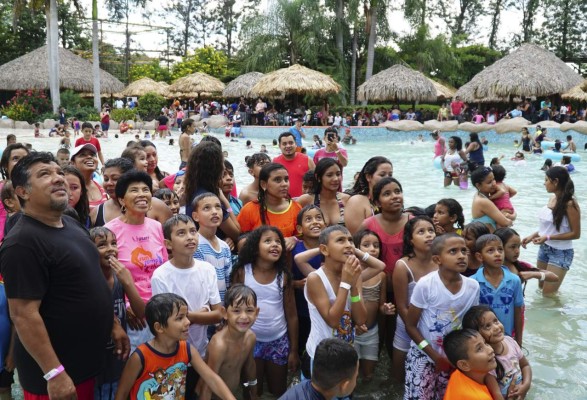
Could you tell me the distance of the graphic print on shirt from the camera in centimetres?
306

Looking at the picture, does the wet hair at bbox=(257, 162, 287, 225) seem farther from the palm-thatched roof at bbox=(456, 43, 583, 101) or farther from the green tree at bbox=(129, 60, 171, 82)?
the green tree at bbox=(129, 60, 171, 82)

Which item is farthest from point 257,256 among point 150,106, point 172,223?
point 150,106

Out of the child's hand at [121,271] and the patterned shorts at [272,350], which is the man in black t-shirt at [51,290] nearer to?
the child's hand at [121,271]

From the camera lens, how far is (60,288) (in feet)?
8.57

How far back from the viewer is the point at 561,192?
5637mm

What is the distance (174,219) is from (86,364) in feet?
3.61

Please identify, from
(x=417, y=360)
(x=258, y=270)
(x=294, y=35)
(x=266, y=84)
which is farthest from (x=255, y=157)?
(x=294, y=35)

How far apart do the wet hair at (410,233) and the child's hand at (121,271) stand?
1919 mm

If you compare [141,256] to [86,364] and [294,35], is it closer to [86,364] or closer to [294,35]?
[86,364]

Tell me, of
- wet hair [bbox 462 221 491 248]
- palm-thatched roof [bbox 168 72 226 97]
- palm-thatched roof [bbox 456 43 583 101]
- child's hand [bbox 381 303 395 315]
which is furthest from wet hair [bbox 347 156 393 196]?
palm-thatched roof [bbox 168 72 226 97]

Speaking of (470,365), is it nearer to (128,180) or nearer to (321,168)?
(321,168)

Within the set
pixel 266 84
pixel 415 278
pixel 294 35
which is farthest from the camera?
pixel 294 35

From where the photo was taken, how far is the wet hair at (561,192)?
5.59m

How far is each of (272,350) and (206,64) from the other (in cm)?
3945
